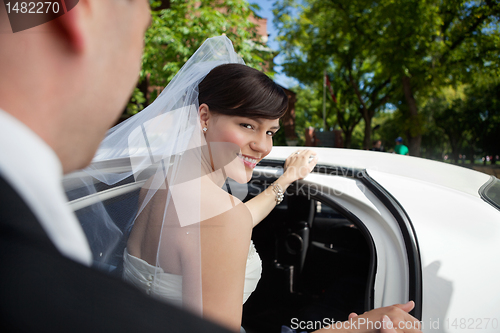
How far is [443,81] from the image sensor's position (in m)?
9.33

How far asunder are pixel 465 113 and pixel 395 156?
2528 cm

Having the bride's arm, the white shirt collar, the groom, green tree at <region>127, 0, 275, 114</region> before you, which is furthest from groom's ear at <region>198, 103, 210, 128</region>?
green tree at <region>127, 0, 275, 114</region>

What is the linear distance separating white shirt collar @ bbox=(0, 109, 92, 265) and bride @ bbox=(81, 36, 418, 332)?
72 cm

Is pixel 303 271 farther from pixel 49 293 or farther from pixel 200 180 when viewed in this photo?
pixel 49 293

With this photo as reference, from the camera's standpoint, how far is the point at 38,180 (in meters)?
0.35

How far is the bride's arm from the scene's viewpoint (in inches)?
67.2

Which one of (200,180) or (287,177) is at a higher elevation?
(200,180)

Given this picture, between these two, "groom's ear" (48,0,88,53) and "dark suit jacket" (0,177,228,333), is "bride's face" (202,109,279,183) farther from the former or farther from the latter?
"dark suit jacket" (0,177,228,333)

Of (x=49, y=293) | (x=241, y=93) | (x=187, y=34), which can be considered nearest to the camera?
(x=49, y=293)

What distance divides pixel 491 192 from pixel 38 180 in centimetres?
197

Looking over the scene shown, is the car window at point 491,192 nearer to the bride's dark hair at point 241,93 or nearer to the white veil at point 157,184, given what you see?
the bride's dark hair at point 241,93

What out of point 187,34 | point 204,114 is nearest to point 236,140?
point 204,114

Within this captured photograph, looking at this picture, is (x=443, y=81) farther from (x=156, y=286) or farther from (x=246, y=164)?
(x=156, y=286)

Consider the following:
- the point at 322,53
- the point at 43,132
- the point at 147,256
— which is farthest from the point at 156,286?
the point at 322,53
